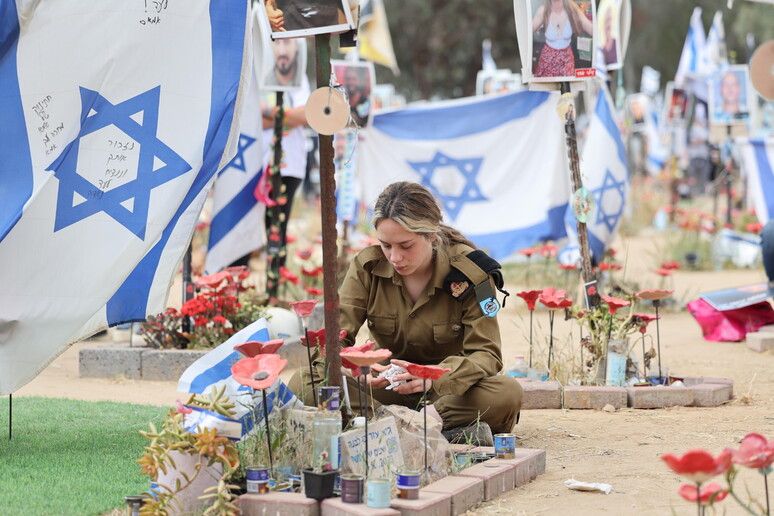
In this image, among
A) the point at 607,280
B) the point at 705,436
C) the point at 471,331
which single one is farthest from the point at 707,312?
the point at 471,331

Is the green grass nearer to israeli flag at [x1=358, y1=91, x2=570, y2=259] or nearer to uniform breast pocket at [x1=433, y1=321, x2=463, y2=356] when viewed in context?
uniform breast pocket at [x1=433, y1=321, x2=463, y2=356]

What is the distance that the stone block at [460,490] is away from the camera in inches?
143

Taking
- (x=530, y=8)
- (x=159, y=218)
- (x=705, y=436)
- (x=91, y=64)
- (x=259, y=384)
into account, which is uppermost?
(x=530, y=8)

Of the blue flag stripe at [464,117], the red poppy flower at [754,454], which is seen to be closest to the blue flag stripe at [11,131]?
the red poppy flower at [754,454]

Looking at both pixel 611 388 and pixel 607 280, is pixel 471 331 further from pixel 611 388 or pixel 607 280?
pixel 607 280

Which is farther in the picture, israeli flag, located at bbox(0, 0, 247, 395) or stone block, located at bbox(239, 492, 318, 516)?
israeli flag, located at bbox(0, 0, 247, 395)

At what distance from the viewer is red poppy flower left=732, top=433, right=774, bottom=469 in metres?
2.94

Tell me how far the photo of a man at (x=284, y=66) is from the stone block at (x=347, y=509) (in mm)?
5630

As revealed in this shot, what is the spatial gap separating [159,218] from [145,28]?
813 mm

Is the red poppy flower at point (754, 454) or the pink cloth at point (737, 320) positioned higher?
the pink cloth at point (737, 320)

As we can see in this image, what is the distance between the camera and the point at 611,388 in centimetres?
576

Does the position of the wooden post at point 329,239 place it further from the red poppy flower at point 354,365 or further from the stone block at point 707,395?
the stone block at point 707,395

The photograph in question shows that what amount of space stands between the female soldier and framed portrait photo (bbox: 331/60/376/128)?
19.8ft

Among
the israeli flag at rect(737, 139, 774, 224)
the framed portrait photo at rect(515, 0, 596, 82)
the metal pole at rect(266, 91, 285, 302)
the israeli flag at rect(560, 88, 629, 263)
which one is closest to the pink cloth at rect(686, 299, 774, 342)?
the israeli flag at rect(560, 88, 629, 263)
